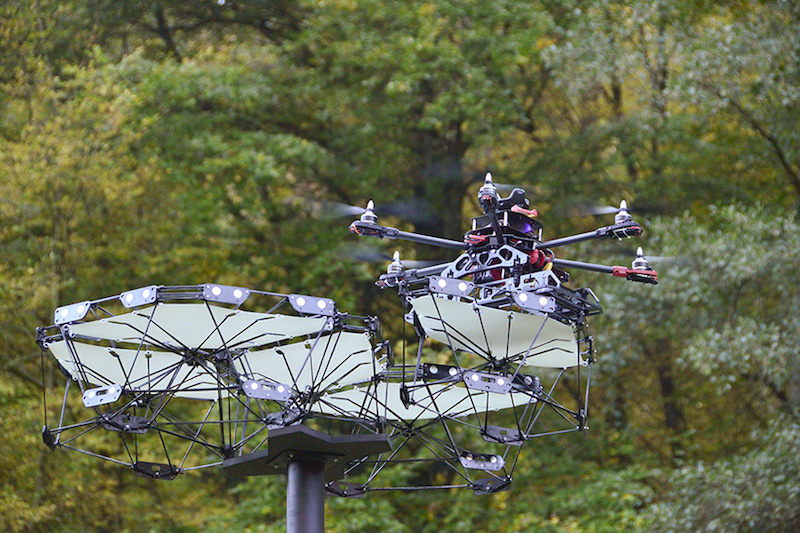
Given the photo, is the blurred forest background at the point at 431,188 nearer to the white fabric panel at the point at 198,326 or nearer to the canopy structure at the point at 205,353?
the canopy structure at the point at 205,353

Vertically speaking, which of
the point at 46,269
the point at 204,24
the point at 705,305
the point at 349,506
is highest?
the point at 204,24

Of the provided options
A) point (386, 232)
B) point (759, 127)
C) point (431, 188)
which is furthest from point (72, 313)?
point (431, 188)

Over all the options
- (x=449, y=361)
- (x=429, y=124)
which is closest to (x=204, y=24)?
(x=429, y=124)

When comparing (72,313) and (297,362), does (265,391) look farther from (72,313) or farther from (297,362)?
(72,313)

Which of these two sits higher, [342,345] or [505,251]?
[505,251]

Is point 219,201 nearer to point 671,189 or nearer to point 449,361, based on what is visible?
point 449,361

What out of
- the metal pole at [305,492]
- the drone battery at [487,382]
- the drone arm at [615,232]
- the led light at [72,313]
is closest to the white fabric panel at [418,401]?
the metal pole at [305,492]

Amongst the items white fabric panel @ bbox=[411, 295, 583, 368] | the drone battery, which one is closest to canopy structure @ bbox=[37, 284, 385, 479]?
white fabric panel @ bbox=[411, 295, 583, 368]
